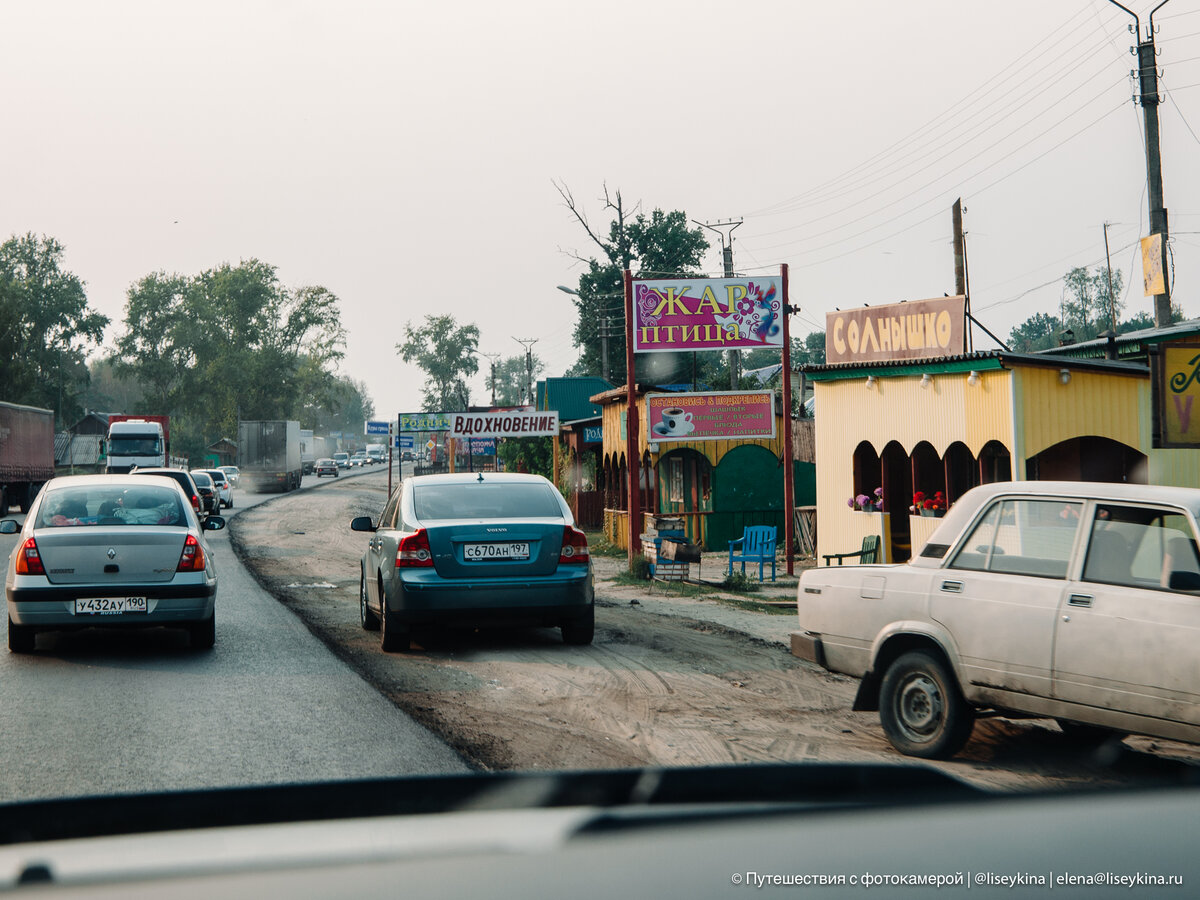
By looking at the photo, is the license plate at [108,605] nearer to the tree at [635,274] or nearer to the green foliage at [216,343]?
the tree at [635,274]

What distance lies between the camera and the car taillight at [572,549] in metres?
10.4

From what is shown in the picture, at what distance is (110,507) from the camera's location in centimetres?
1059

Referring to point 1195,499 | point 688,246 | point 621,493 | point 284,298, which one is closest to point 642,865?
point 1195,499

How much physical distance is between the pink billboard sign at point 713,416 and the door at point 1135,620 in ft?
51.1

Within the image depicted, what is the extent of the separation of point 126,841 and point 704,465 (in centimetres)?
2509

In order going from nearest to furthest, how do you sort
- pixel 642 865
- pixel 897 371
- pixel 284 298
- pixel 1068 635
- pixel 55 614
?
pixel 642 865, pixel 1068 635, pixel 55 614, pixel 897 371, pixel 284 298

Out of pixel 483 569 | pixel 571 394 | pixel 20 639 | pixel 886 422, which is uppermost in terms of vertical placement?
pixel 571 394

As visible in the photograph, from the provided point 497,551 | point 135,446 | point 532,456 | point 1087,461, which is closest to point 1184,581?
point 497,551

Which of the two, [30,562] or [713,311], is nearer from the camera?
[30,562]

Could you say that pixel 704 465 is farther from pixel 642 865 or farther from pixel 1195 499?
pixel 642 865

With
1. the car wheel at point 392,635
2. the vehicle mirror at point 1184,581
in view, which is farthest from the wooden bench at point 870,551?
the vehicle mirror at point 1184,581

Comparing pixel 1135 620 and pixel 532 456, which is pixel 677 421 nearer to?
pixel 1135 620

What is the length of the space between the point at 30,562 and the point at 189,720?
3464 mm

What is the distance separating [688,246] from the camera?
70.4 meters
